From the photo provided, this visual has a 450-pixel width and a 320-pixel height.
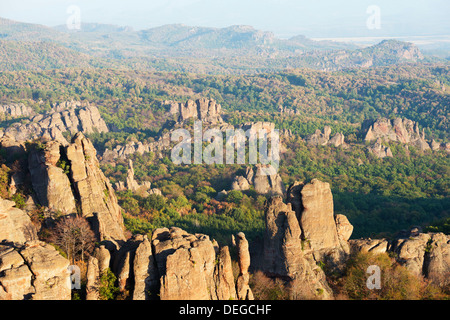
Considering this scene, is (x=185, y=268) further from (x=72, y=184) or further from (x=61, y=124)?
(x=61, y=124)

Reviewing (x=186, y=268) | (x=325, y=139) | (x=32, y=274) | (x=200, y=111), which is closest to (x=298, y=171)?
(x=325, y=139)

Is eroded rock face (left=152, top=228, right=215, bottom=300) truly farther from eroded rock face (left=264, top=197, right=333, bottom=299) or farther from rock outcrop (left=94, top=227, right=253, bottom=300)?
eroded rock face (left=264, top=197, right=333, bottom=299)

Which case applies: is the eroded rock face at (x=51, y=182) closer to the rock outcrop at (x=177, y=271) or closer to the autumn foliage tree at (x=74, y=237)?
the autumn foliage tree at (x=74, y=237)
